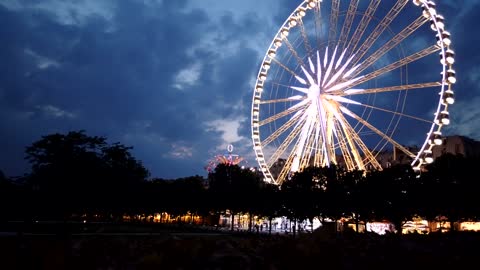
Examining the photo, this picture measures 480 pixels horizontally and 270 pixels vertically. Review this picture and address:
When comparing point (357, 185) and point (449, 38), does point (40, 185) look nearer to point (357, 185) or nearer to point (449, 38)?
point (357, 185)

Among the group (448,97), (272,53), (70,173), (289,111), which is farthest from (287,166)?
(70,173)

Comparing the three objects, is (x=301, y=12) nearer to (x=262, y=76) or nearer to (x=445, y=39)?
(x=262, y=76)

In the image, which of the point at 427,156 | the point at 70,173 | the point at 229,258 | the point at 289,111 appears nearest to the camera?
the point at 229,258

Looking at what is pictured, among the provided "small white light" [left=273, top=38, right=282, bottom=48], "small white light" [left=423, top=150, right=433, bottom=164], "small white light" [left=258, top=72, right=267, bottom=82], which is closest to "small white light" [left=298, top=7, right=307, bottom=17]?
"small white light" [left=273, top=38, right=282, bottom=48]

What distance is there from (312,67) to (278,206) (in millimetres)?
16496

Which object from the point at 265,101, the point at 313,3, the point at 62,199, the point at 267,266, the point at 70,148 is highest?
the point at 313,3

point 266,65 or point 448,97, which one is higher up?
point 266,65

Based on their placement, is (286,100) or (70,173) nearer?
(70,173)

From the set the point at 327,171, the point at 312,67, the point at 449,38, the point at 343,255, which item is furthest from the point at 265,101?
the point at 343,255

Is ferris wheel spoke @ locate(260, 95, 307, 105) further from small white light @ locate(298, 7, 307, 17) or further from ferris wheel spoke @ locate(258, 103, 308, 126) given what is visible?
small white light @ locate(298, 7, 307, 17)

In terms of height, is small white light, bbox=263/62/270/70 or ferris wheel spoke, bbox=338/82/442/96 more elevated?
small white light, bbox=263/62/270/70

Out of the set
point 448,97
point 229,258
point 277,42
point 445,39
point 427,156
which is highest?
point 277,42

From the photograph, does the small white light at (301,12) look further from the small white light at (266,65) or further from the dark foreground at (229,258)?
the dark foreground at (229,258)

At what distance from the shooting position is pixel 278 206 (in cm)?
4981
